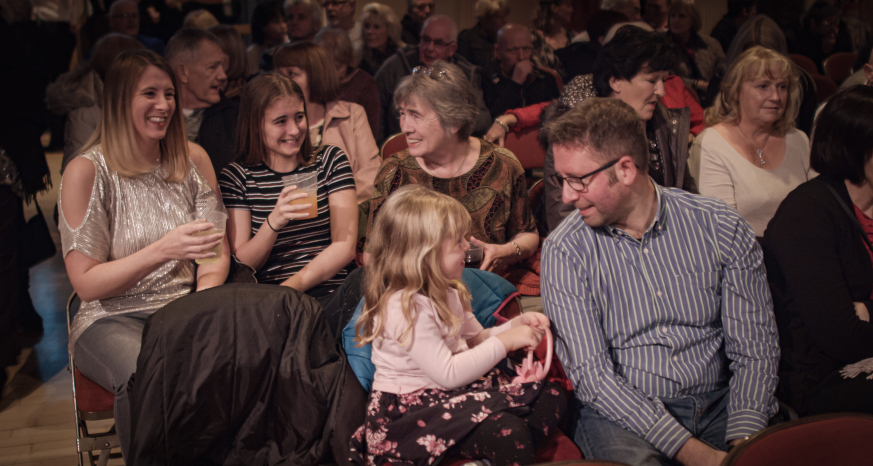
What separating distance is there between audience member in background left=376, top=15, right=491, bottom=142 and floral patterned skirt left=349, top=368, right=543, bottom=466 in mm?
3013

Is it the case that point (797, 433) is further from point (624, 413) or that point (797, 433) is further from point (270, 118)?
point (270, 118)

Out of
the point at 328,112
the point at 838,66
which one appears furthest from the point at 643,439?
the point at 838,66

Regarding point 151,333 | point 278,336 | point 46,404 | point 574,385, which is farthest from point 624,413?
point 46,404

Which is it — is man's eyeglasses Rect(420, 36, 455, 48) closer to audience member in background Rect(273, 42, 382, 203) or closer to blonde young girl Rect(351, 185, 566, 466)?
audience member in background Rect(273, 42, 382, 203)

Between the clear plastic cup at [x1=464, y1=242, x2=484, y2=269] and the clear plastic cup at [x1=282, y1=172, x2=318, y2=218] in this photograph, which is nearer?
the clear plastic cup at [x1=464, y1=242, x2=484, y2=269]

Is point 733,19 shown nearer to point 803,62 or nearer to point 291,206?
point 803,62

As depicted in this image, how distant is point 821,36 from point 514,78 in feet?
16.4

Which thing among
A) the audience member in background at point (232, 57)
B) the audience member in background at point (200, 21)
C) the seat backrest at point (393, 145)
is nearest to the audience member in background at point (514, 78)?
the seat backrest at point (393, 145)

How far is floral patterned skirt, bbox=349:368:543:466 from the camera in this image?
1.63 meters

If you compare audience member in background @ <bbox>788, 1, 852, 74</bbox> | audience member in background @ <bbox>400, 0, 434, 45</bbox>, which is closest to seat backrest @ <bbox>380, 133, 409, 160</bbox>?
audience member in background @ <bbox>400, 0, 434, 45</bbox>

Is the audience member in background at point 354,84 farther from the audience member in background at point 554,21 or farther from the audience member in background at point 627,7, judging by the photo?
the audience member in background at point 627,7

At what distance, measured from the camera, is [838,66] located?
20.0 ft

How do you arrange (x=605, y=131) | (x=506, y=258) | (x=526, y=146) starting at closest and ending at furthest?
1. (x=605, y=131)
2. (x=506, y=258)
3. (x=526, y=146)

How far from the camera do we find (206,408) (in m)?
1.73
